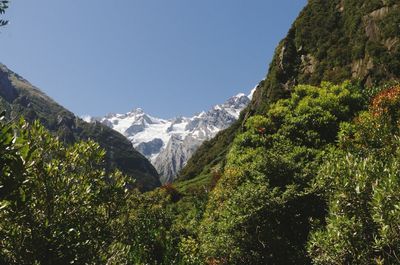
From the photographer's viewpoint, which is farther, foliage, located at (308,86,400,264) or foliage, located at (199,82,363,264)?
foliage, located at (199,82,363,264)

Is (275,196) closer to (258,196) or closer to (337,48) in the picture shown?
(258,196)

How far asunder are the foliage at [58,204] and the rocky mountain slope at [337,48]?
58778 millimetres

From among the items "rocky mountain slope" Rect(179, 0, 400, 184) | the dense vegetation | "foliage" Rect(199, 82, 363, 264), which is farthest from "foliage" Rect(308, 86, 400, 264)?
"rocky mountain slope" Rect(179, 0, 400, 184)

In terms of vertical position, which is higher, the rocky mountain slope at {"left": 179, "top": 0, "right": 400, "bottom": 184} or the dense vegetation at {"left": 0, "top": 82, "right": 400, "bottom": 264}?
the rocky mountain slope at {"left": 179, "top": 0, "right": 400, "bottom": 184}

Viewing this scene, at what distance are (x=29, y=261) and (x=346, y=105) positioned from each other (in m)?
27.1

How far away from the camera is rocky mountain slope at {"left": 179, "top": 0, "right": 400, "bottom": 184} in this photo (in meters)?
73.4

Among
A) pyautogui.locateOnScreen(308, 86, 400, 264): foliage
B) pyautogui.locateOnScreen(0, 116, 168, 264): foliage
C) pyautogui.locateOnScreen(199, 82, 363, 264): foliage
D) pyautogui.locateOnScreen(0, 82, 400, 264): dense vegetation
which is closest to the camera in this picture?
pyautogui.locateOnScreen(0, 116, 168, 264): foliage

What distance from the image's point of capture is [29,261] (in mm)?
11125

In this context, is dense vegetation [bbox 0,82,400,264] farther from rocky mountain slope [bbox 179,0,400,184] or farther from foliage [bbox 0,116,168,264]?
rocky mountain slope [bbox 179,0,400,184]

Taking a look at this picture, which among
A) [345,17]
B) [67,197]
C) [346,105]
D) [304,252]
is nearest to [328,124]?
[346,105]

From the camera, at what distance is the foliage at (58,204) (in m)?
9.55

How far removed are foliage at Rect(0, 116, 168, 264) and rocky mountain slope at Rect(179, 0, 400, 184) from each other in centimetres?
5878

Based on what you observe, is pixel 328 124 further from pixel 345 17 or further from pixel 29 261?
pixel 345 17

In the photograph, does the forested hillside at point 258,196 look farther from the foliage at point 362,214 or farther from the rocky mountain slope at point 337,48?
the rocky mountain slope at point 337,48
